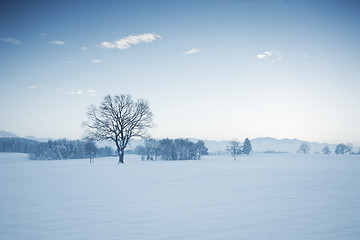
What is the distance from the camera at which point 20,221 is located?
622 cm

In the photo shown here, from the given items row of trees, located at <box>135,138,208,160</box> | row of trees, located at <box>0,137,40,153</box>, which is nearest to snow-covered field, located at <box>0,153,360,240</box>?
row of trees, located at <box>135,138,208,160</box>

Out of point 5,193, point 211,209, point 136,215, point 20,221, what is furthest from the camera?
point 5,193

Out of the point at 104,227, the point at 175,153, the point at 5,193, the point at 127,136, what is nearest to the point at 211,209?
the point at 104,227

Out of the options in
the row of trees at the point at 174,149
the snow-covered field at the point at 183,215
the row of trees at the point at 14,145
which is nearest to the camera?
the snow-covered field at the point at 183,215

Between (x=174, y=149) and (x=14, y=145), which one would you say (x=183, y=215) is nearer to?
(x=174, y=149)

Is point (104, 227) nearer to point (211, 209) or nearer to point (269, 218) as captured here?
point (211, 209)

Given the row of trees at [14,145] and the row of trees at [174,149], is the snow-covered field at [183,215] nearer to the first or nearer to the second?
the row of trees at [174,149]

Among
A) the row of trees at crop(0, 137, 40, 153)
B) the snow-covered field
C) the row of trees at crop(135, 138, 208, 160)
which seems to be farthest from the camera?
the row of trees at crop(0, 137, 40, 153)

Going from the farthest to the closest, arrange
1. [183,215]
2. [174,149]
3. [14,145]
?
1. [14,145]
2. [174,149]
3. [183,215]

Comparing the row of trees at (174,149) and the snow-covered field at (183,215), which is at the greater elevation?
the snow-covered field at (183,215)

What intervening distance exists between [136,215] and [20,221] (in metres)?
3.72

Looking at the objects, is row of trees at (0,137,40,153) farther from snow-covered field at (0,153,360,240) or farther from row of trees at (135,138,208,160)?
snow-covered field at (0,153,360,240)

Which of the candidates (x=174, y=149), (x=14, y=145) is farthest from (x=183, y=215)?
(x=14, y=145)

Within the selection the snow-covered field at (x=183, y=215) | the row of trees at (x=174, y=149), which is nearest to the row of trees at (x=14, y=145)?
the row of trees at (x=174, y=149)
